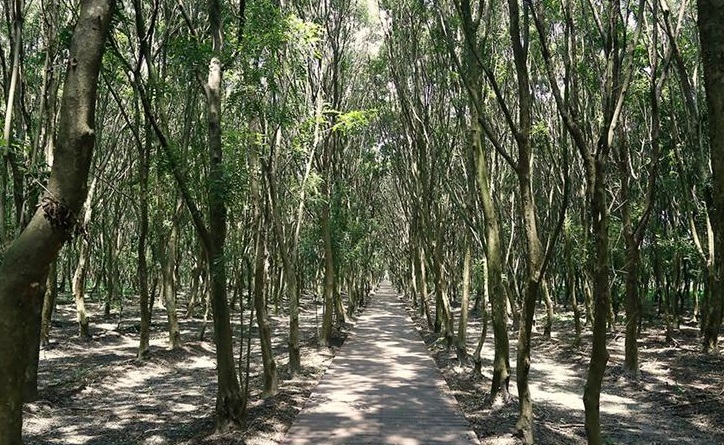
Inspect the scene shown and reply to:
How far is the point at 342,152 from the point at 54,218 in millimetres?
16790

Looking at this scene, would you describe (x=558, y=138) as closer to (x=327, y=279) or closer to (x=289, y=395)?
(x=327, y=279)

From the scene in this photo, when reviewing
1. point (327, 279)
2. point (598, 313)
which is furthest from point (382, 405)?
point (327, 279)

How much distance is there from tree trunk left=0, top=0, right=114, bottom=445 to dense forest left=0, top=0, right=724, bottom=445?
0.04ft

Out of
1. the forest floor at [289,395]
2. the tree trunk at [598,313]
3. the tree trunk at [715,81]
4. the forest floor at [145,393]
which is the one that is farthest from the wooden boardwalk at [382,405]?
the tree trunk at [715,81]

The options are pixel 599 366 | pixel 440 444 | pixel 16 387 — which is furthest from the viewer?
pixel 440 444

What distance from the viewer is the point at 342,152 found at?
1955 cm

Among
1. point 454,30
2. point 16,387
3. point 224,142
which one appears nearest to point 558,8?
point 454,30

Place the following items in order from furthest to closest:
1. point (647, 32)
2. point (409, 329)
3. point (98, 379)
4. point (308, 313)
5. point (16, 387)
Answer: point (308, 313)
point (409, 329)
point (647, 32)
point (98, 379)
point (16, 387)

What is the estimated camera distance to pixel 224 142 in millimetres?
9000

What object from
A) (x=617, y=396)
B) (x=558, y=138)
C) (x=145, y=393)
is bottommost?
(x=145, y=393)

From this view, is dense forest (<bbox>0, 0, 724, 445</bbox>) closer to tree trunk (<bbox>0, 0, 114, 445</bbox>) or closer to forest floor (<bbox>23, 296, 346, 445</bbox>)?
tree trunk (<bbox>0, 0, 114, 445</bbox>)

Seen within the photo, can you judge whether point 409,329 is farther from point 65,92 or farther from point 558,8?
point 65,92

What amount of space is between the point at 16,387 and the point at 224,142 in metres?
6.45

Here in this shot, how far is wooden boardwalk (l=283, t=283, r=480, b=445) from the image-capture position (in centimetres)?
710
